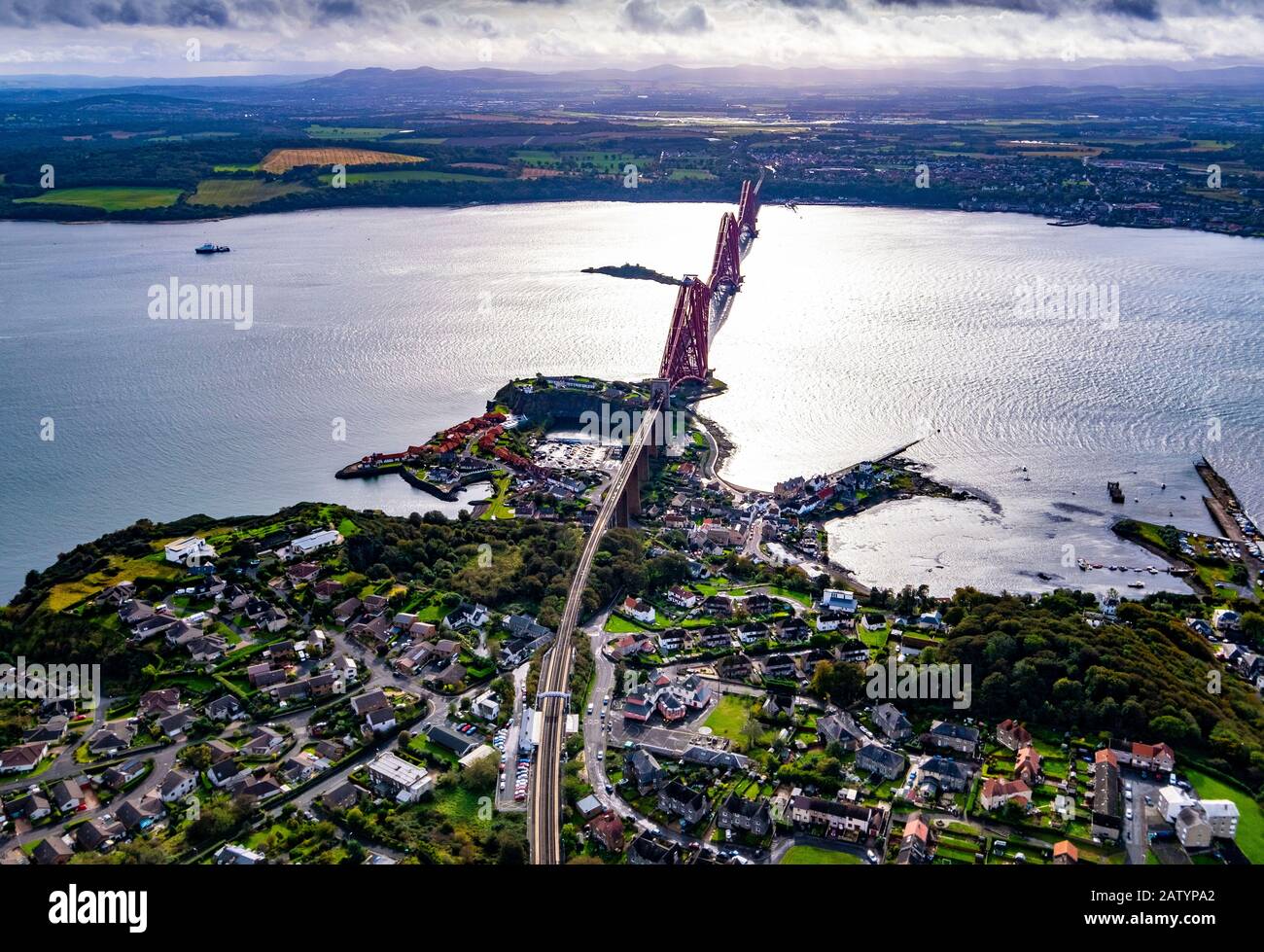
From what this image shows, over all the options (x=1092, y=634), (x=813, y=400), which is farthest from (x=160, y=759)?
(x=813, y=400)

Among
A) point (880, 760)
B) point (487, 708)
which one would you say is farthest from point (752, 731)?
point (487, 708)

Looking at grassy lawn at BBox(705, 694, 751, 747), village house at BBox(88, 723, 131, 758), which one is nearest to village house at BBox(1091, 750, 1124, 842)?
grassy lawn at BBox(705, 694, 751, 747)

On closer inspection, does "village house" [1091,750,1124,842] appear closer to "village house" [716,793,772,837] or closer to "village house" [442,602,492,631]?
"village house" [716,793,772,837]

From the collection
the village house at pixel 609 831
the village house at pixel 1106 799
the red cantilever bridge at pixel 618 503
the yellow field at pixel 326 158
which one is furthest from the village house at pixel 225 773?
the yellow field at pixel 326 158

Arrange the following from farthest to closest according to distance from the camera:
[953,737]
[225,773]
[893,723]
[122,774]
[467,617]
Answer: [467,617], [893,723], [953,737], [122,774], [225,773]

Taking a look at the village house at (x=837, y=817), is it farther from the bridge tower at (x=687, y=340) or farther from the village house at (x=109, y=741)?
the bridge tower at (x=687, y=340)

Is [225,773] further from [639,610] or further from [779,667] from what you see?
[779,667]
